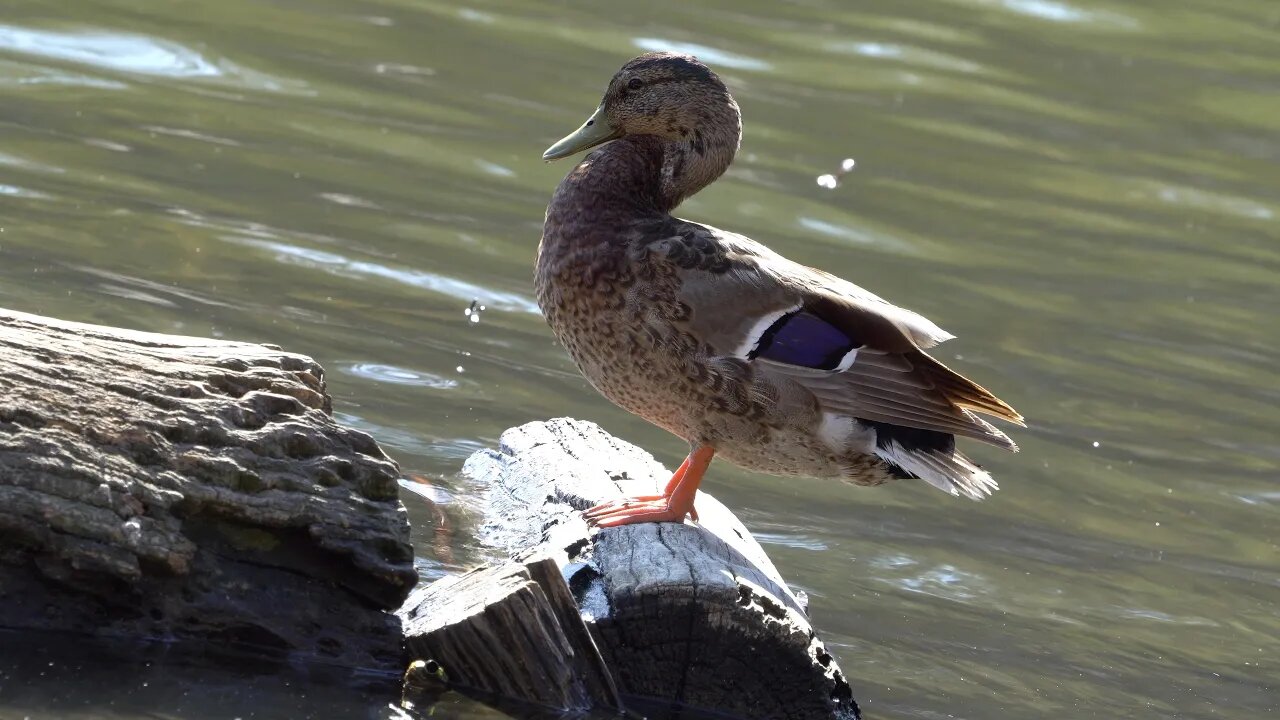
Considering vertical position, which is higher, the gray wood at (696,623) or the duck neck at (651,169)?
the duck neck at (651,169)

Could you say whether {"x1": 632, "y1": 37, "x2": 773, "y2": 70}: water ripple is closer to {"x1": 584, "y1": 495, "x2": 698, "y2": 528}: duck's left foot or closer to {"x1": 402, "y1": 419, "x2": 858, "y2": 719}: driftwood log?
{"x1": 584, "y1": 495, "x2": 698, "y2": 528}: duck's left foot

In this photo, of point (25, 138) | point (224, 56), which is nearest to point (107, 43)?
point (224, 56)

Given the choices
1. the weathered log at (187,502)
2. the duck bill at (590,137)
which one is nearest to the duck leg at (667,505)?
the weathered log at (187,502)

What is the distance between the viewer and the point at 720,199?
9547 mm

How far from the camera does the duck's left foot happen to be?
174 inches

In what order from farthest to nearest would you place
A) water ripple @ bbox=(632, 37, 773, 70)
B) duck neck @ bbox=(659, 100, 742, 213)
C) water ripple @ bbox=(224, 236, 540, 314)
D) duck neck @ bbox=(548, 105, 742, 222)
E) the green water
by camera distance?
water ripple @ bbox=(632, 37, 773, 70) → water ripple @ bbox=(224, 236, 540, 314) → the green water → duck neck @ bbox=(659, 100, 742, 213) → duck neck @ bbox=(548, 105, 742, 222)

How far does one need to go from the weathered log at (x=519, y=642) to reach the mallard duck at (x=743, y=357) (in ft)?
1.44

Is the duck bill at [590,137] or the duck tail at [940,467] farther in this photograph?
the duck bill at [590,137]

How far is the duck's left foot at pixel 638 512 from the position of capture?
14.5 ft

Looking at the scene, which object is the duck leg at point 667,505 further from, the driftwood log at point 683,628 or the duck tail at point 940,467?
the duck tail at point 940,467

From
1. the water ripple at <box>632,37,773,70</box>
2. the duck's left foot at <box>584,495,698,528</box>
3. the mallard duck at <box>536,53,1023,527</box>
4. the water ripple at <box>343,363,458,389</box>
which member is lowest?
the water ripple at <box>343,363,458,389</box>

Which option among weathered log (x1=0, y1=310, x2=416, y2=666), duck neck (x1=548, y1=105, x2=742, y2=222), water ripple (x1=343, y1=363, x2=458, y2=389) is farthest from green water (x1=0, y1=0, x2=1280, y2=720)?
duck neck (x1=548, y1=105, x2=742, y2=222)

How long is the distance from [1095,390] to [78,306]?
398 centimetres

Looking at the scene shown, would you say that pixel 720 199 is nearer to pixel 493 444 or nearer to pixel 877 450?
pixel 493 444
